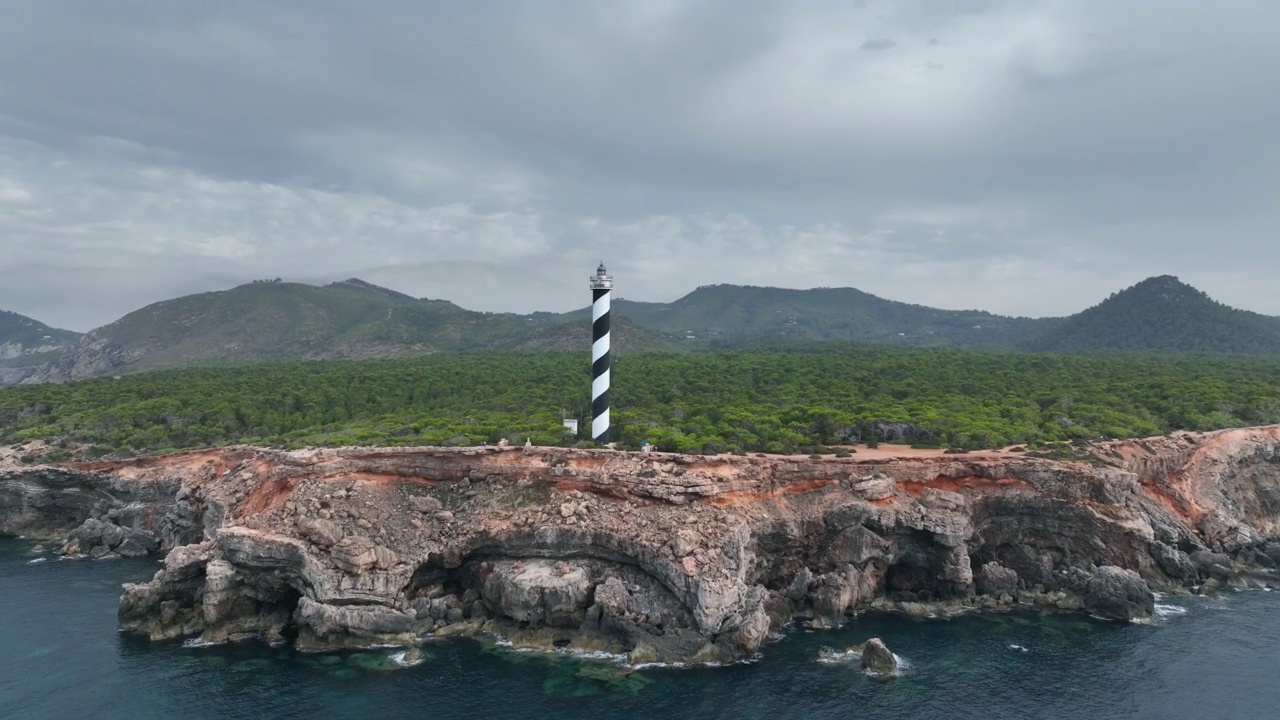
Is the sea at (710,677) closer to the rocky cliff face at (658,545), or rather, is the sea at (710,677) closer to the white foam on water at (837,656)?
the white foam on water at (837,656)

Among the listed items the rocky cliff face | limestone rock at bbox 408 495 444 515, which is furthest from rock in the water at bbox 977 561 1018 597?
limestone rock at bbox 408 495 444 515

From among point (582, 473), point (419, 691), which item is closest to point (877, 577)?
point (582, 473)

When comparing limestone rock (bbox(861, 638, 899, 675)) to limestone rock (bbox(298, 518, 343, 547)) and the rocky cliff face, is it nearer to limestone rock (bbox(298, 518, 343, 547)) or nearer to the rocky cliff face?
the rocky cliff face

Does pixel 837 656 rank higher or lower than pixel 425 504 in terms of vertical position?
lower

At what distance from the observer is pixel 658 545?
138 ft

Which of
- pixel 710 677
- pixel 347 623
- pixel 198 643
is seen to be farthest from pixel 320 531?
pixel 710 677

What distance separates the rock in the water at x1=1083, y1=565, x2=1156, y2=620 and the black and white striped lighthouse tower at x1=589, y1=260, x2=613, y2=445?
35.5 metres

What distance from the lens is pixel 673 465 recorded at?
48969 mm

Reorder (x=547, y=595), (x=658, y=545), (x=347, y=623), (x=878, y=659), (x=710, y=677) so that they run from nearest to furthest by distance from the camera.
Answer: (x=710, y=677) → (x=878, y=659) → (x=347, y=623) → (x=547, y=595) → (x=658, y=545)

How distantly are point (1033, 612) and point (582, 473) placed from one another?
30859 mm

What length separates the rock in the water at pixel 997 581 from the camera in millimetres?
48000

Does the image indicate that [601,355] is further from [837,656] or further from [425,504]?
[837,656]

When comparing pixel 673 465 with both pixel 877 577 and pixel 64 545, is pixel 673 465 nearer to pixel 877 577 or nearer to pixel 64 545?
pixel 877 577

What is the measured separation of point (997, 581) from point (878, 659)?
14.9m
